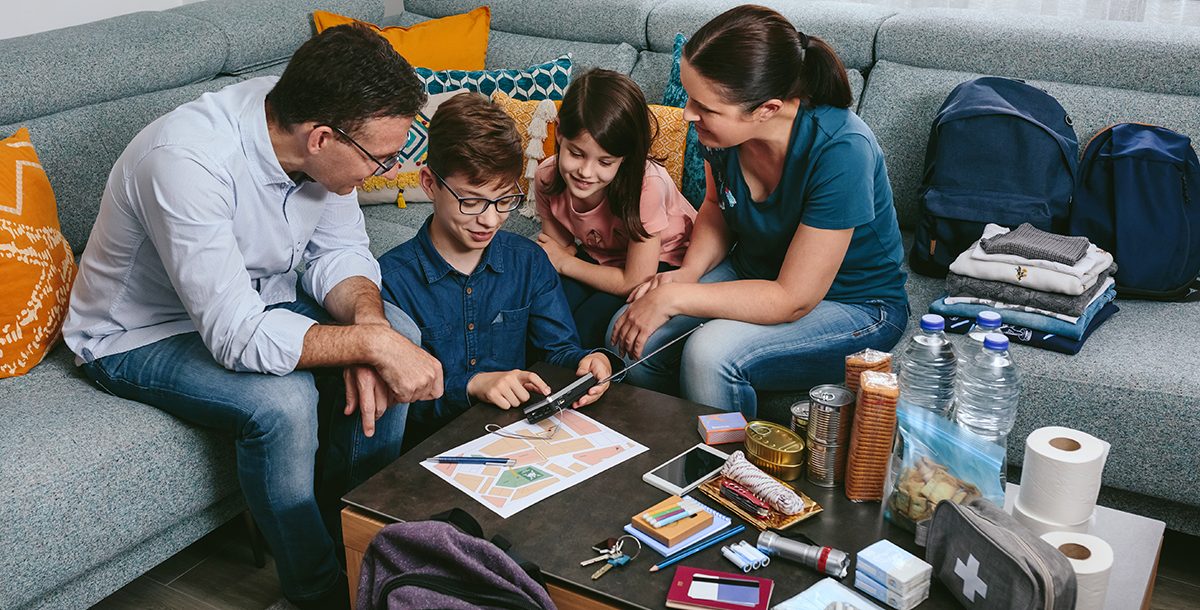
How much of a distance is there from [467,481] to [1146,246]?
5.01 ft

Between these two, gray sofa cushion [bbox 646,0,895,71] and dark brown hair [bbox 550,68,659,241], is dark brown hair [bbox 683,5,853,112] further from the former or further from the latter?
gray sofa cushion [bbox 646,0,895,71]

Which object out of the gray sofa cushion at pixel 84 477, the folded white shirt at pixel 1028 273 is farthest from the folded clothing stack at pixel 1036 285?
the gray sofa cushion at pixel 84 477

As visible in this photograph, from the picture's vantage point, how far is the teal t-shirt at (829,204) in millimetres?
1848

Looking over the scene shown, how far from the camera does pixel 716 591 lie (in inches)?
48.7

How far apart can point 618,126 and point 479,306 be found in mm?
451

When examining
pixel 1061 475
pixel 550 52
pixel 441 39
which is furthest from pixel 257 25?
pixel 1061 475

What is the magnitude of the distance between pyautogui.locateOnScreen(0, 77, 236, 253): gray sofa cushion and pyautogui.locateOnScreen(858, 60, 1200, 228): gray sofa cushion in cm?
179

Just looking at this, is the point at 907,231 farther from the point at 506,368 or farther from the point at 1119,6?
the point at 506,368

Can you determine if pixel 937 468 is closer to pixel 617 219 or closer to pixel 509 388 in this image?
pixel 509 388

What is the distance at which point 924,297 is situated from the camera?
7.33 feet

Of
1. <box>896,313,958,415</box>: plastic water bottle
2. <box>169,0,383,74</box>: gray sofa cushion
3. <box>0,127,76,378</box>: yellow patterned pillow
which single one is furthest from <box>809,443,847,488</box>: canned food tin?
<box>169,0,383,74</box>: gray sofa cushion

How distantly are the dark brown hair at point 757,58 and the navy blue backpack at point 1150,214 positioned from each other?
2.46 feet

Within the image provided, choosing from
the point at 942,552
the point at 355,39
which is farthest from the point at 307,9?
the point at 942,552

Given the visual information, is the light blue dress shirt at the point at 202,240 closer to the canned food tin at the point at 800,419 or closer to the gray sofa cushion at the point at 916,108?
the canned food tin at the point at 800,419
